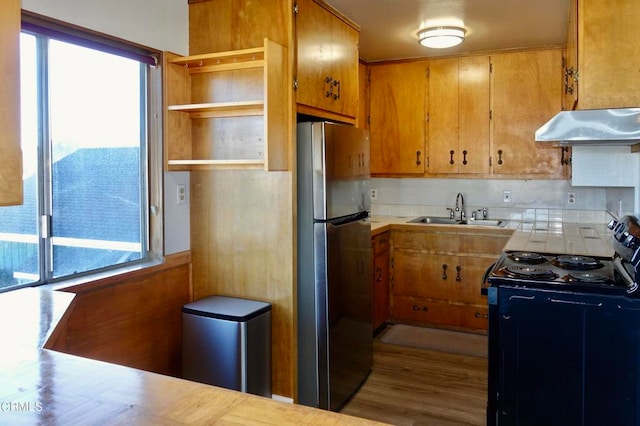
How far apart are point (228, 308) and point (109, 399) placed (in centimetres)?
157

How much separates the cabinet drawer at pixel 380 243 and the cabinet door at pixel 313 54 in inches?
54.0

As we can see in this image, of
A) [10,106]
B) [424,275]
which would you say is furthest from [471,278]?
[10,106]

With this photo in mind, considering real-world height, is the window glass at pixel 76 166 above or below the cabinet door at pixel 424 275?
above

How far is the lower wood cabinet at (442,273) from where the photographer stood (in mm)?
4277

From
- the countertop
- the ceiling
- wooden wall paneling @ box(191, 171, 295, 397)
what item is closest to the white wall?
wooden wall paneling @ box(191, 171, 295, 397)

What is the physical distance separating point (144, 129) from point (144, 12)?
1.97 feet

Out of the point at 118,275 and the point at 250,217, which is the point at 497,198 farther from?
the point at 118,275

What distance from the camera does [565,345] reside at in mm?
2320

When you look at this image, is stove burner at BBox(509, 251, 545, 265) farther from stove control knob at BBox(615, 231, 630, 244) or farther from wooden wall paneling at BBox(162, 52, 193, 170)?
wooden wall paneling at BBox(162, 52, 193, 170)

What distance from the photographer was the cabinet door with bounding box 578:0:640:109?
8.19 feet

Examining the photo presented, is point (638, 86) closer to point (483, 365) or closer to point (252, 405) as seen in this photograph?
point (483, 365)

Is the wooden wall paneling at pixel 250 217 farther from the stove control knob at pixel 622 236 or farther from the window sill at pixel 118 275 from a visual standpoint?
the stove control knob at pixel 622 236

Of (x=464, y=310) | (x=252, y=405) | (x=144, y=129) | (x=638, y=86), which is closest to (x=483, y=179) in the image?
(x=464, y=310)

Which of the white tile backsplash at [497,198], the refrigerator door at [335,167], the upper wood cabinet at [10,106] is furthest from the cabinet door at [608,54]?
the upper wood cabinet at [10,106]
